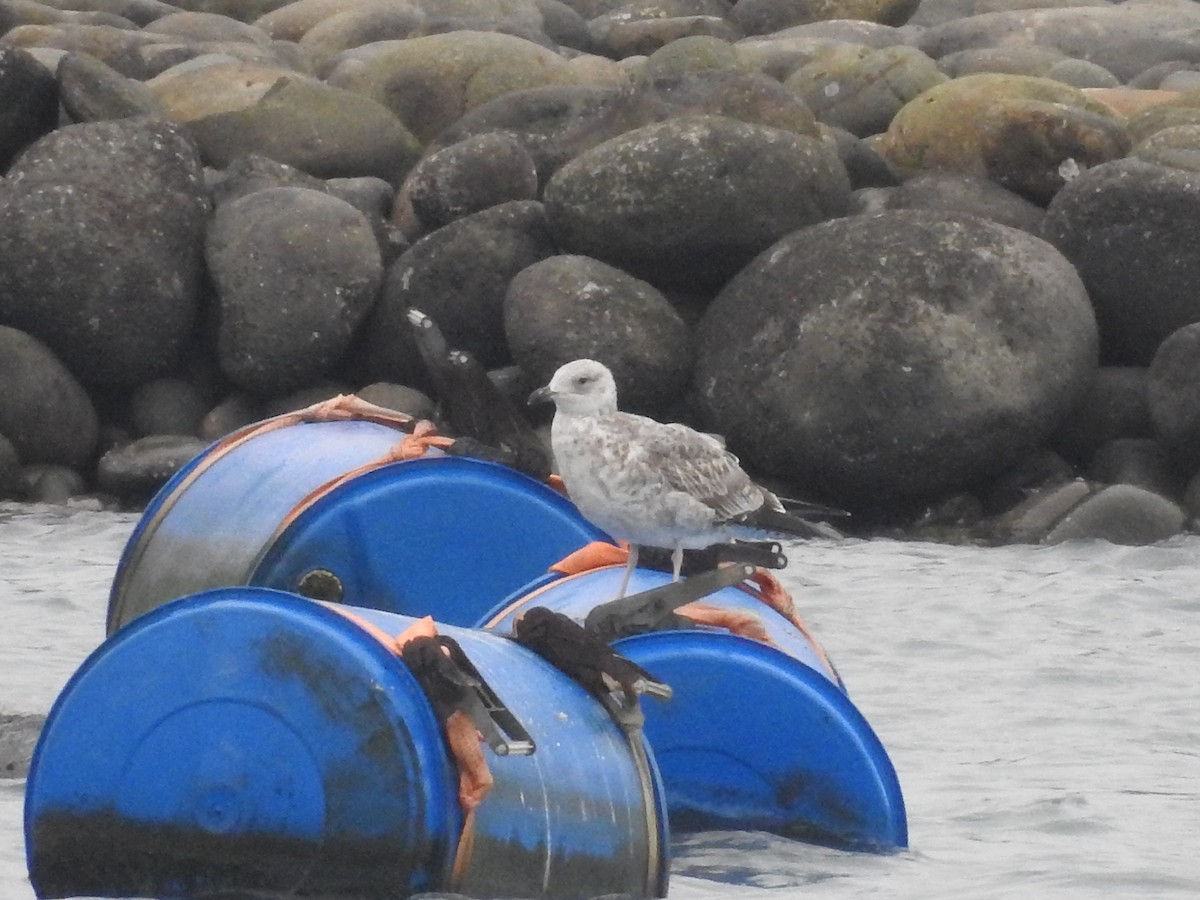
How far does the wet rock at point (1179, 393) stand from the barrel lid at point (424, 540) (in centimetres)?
779

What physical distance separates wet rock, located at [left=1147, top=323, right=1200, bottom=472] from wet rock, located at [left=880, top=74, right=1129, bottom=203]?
2.86 metres

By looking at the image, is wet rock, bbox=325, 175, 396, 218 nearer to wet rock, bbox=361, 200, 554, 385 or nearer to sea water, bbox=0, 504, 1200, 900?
wet rock, bbox=361, 200, 554, 385

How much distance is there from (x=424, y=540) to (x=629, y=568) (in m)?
1.12

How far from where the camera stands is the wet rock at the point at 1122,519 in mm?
13859

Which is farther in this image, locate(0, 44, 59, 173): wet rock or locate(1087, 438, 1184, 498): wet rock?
locate(0, 44, 59, 173): wet rock

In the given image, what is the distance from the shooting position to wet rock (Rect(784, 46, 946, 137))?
68.4 ft

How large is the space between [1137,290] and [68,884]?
39.3 ft

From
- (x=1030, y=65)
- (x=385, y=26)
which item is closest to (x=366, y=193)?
(x=385, y=26)

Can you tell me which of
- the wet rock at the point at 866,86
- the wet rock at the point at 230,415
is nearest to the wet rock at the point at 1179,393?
the wet rock at the point at 866,86

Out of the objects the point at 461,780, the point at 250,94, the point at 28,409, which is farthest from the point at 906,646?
the point at 250,94

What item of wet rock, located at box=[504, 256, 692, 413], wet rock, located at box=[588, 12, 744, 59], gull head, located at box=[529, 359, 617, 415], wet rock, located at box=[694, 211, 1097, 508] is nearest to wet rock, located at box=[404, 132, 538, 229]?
wet rock, located at box=[504, 256, 692, 413]

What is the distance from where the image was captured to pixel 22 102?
17656 mm

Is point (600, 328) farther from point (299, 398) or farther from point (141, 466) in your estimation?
point (141, 466)

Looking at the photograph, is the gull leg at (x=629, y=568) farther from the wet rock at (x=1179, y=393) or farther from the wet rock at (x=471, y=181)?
the wet rock at (x=471, y=181)
